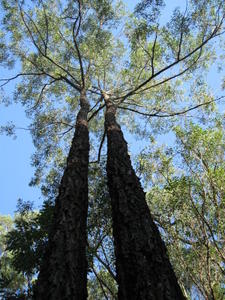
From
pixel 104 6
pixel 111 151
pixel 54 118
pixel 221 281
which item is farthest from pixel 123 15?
pixel 221 281

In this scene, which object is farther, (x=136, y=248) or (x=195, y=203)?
(x=195, y=203)

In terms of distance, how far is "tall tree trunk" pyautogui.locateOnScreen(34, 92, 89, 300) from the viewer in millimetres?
2683

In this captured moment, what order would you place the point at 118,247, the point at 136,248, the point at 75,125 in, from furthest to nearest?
the point at 75,125 < the point at 118,247 < the point at 136,248

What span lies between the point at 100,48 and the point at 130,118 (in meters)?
3.89

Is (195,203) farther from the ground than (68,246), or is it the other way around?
(195,203)

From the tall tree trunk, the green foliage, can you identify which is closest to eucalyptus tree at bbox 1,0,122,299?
the tall tree trunk

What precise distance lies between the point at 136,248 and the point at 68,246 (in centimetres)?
78

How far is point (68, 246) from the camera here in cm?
324

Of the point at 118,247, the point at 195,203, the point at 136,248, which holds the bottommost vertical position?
the point at 136,248

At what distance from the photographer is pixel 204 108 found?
10969 millimetres

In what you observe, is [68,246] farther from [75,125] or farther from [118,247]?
[75,125]

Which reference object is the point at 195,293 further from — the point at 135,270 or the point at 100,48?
the point at 100,48

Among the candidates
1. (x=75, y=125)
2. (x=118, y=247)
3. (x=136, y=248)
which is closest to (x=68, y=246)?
(x=118, y=247)

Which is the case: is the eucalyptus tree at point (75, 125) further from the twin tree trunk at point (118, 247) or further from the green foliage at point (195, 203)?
the green foliage at point (195, 203)
